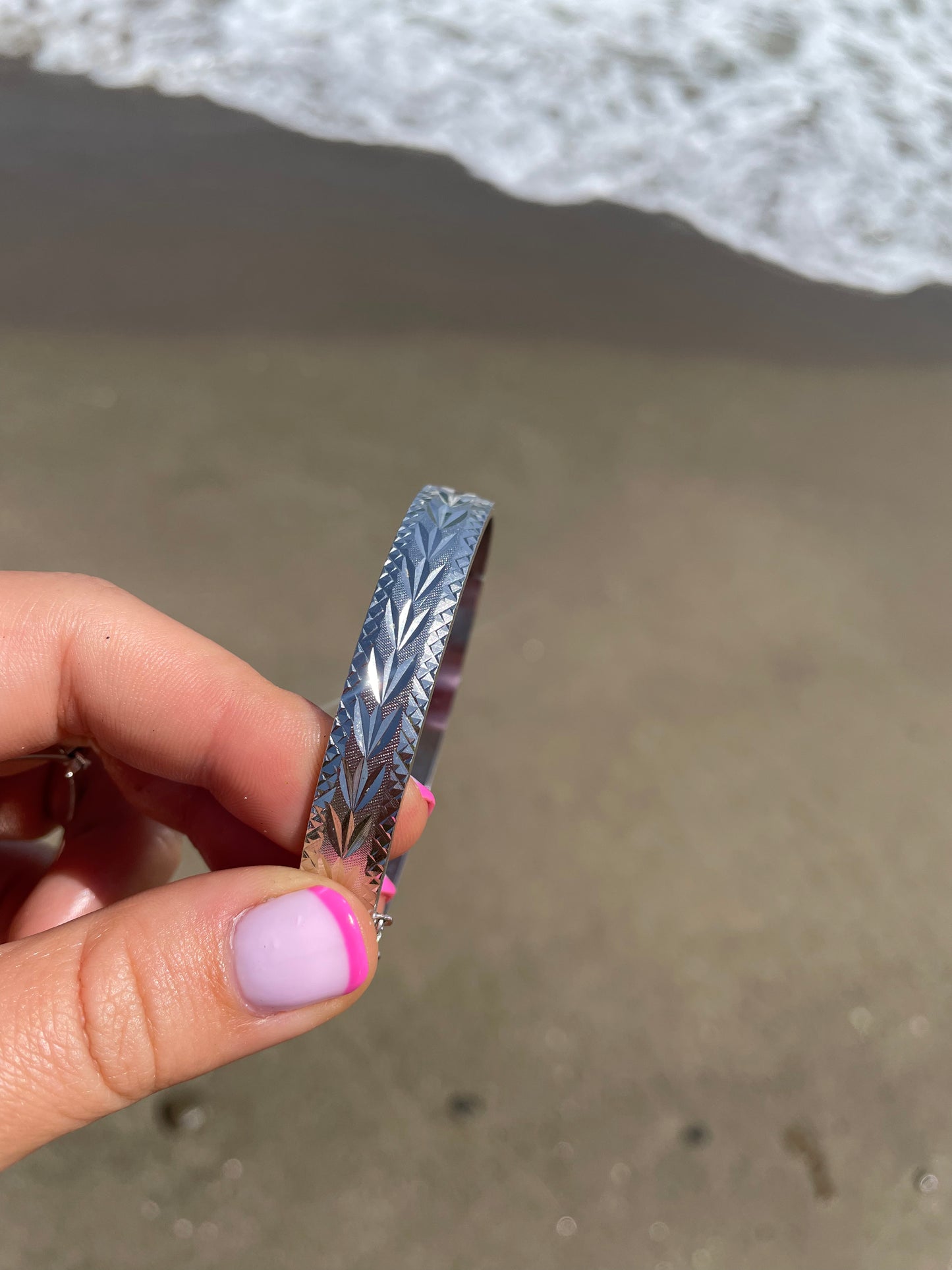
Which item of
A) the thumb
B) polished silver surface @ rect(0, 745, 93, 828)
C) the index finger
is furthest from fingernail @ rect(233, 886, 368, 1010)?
polished silver surface @ rect(0, 745, 93, 828)

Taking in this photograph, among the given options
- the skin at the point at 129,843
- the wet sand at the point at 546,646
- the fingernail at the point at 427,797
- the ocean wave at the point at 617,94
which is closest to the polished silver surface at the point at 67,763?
the skin at the point at 129,843

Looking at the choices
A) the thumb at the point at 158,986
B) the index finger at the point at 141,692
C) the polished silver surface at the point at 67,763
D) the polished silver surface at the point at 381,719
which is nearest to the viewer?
the thumb at the point at 158,986

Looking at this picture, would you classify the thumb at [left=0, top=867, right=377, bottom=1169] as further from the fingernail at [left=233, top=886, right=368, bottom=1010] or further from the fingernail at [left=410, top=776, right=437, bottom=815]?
the fingernail at [left=410, top=776, right=437, bottom=815]

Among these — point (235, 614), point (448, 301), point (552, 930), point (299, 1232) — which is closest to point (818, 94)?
point (448, 301)

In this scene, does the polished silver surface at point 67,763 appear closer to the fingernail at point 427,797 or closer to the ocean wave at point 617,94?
the fingernail at point 427,797

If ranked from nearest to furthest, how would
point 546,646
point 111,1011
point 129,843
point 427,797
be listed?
point 111,1011 → point 427,797 → point 129,843 → point 546,646

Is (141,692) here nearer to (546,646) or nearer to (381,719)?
(381,719)

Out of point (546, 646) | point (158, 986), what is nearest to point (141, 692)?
point (158, 986)
